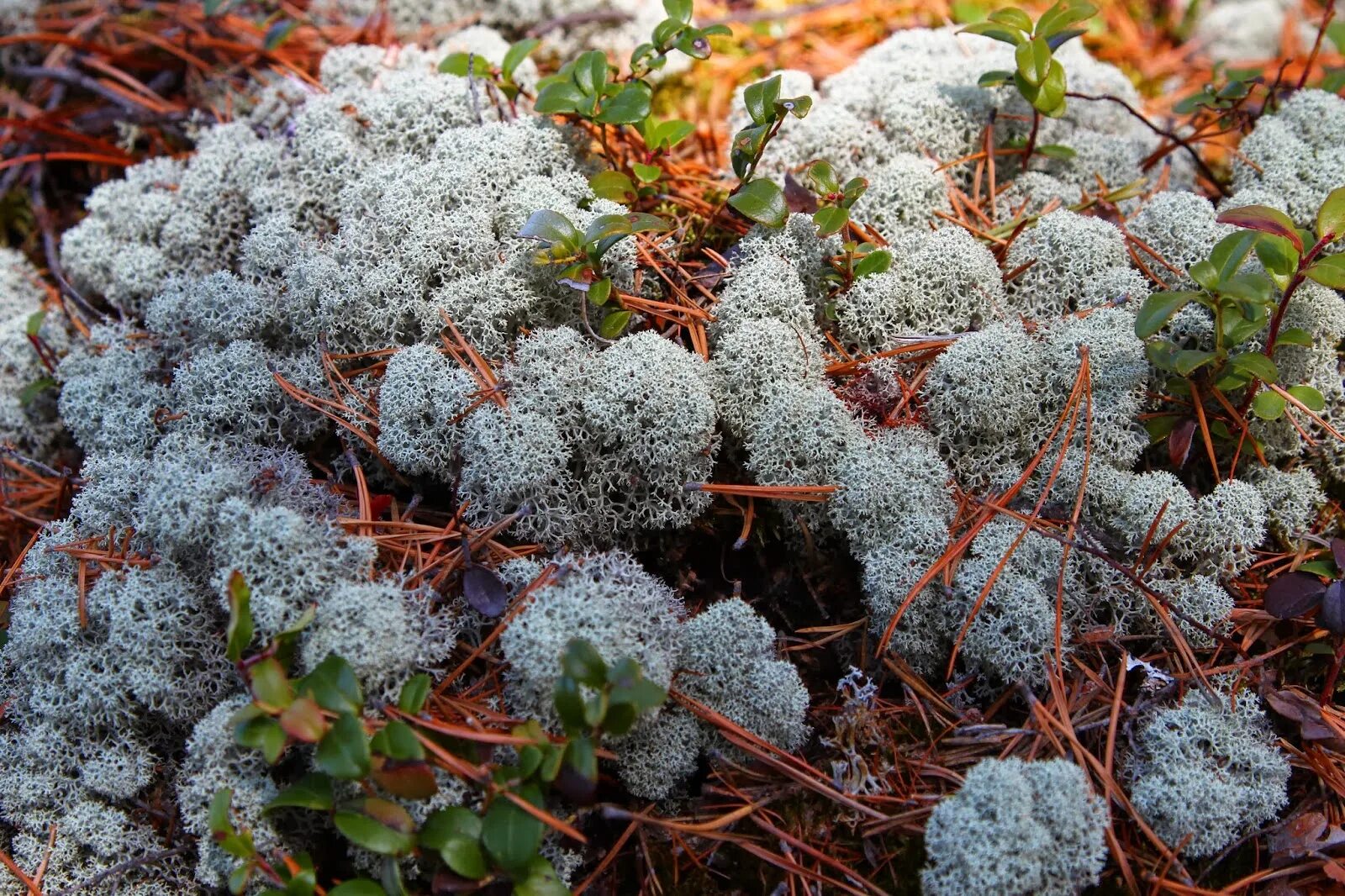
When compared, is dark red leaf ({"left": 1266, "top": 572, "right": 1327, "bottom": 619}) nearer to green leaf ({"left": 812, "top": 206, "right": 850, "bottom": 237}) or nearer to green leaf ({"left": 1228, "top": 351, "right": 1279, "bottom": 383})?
green leaf ({"left": 1228, "top": 351, "right": 1279, "bottom": 383})

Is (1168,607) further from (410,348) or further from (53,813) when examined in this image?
(53,813)

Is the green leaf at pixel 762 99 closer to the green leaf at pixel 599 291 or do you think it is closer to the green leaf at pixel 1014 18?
the green leaf at pixel 599 291

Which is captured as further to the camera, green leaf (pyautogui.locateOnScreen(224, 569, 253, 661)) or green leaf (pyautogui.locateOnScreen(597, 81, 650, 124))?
green leaf (pyautogui.locateOnScreen(597, 81, 650, 124))

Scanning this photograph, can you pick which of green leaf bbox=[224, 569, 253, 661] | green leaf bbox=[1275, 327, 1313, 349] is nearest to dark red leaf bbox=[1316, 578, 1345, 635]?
green leaf bbox=[1275, 327, 1313, 349]

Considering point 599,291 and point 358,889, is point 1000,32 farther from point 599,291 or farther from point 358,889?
point 358,889

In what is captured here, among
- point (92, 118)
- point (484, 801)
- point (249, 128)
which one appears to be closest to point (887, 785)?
point (484, 801)

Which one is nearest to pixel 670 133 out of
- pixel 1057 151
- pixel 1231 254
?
pixel 1057 151

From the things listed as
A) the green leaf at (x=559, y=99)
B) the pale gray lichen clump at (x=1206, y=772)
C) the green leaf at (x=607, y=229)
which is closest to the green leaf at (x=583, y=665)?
the green leaf at (x=607, y=229)
